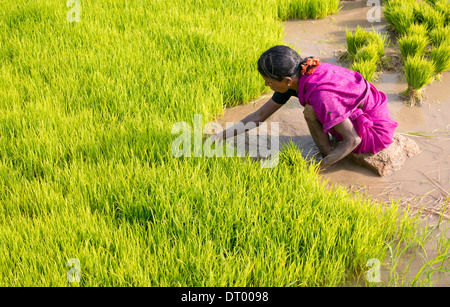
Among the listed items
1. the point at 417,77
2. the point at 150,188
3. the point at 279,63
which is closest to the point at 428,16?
the point at 417,77

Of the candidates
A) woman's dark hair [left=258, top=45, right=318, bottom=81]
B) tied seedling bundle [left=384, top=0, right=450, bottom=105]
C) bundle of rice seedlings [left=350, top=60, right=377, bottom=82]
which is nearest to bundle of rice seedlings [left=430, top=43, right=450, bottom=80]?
tied seedling bundle [left=384, top=0, right=450, bottom=105]

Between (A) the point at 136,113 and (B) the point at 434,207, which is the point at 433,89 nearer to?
(B) the point at 434,207

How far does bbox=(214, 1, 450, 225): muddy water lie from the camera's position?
256cm

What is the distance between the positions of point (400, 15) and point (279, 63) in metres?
2.48

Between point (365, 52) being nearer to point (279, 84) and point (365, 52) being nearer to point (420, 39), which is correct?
point (420, 39)

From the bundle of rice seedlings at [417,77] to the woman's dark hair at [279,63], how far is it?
1.29 meters

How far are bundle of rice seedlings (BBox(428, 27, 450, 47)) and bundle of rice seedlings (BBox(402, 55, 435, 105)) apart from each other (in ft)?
1.91

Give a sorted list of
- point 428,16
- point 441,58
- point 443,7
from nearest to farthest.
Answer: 1. point 441,58
2. point 428,16
3. point 443,7

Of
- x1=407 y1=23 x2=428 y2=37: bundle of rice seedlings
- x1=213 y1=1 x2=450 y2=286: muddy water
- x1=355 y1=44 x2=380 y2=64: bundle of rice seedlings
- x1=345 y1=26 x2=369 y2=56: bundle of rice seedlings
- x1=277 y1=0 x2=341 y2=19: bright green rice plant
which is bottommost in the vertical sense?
x1=213 y1=1 x2=450 y2=286: muddy water

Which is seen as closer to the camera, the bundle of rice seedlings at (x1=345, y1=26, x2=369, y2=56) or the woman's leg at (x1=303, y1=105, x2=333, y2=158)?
the woman's leg at (x1=303, y1=105, x2=333, y2=158)

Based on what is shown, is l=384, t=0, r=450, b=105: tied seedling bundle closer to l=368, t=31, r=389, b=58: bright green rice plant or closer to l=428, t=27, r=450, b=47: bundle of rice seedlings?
l=428, t=27, r=450, b=47: bundle of rice seedlings

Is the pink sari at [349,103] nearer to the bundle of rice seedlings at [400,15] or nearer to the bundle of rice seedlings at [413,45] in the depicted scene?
the bundle of rice seedlings at [413,45]

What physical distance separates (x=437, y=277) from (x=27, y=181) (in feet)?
7.15

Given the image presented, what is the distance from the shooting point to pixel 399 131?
3119 millimetres
